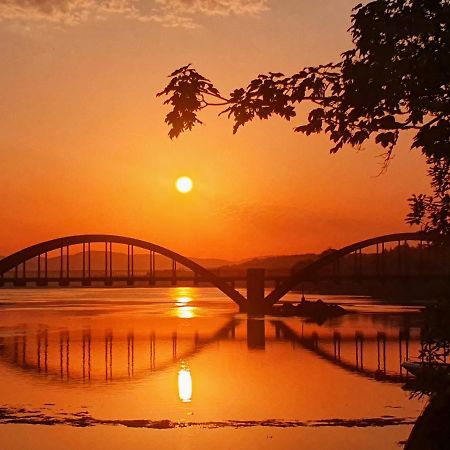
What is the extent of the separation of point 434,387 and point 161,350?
5495 centimetres

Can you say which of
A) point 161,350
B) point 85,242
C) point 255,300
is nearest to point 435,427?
point 161,350

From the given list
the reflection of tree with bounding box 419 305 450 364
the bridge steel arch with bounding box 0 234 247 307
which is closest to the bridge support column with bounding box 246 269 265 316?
the bridge steel arch with bounding box 0 234 247 307

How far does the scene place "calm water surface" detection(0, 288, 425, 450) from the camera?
2580 centimetres

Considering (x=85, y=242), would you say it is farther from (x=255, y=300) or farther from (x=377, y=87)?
(x=377, y=87)

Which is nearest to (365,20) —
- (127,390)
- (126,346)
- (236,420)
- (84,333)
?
(236,420)

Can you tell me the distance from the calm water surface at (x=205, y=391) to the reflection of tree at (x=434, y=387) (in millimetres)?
12750

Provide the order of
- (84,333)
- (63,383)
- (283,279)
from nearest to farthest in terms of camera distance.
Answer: (63,383)
(84,333)
(283,279)

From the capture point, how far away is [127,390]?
129ft

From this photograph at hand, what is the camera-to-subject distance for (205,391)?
38.5 metres

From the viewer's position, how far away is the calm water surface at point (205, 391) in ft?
84.6

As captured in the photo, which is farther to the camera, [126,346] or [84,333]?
[84,333]

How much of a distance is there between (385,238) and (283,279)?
17.2 metres

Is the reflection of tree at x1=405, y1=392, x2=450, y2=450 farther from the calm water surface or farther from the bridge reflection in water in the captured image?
the bridge reflection in water

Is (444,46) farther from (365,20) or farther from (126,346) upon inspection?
(126,346)
